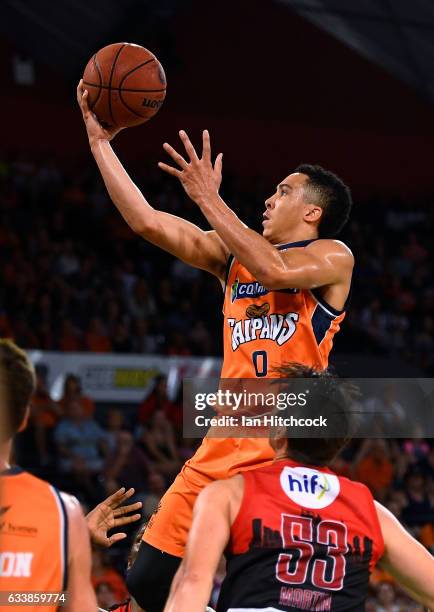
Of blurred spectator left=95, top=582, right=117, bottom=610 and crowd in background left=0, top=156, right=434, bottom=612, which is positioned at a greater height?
crowd in background left=0, top=156, right=434, bottom=612

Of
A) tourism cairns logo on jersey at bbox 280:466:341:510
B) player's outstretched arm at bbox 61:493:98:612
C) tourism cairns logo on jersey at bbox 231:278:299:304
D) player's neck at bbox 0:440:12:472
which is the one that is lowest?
player's outstretched arm at bbox 61:493:98:612

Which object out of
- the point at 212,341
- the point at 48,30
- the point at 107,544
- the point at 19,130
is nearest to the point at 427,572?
the point at 107,544

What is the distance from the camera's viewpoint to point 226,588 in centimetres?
344

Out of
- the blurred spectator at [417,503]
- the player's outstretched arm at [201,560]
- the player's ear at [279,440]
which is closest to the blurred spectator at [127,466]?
the blurred spectator at [417,503]

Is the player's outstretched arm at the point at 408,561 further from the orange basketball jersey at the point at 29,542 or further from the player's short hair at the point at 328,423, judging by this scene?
the orange basketball jersey at the point at 29,542

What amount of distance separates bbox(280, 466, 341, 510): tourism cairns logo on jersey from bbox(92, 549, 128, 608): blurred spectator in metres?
5.61

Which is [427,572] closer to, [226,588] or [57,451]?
[226,588]

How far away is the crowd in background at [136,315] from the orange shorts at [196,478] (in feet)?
14.5

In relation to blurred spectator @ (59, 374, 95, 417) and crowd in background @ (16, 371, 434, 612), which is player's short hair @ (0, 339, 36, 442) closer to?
crowd in background @ (16, 371, 434, 612)

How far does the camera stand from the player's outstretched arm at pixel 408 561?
3492mm

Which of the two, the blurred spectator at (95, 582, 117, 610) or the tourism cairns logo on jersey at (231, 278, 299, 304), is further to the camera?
the blurred spectator at (95, 582, 117, 610)

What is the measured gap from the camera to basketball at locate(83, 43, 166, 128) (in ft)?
16.4

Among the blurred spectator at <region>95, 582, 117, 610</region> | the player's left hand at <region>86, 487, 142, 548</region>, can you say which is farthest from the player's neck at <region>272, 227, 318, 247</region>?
the blurred spectator at <region>95, 582, 117, 610</region>

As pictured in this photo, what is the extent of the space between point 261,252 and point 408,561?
154 centimetres
